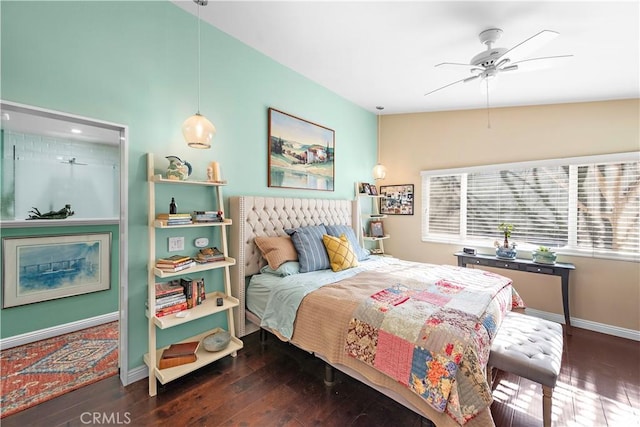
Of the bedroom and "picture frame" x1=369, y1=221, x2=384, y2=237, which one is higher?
the bedroom

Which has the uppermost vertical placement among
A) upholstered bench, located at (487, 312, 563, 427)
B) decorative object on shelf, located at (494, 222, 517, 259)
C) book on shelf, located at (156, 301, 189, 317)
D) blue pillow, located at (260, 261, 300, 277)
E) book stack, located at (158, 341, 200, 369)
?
decorative object on shelf, located at (494, 222, 517, 259)

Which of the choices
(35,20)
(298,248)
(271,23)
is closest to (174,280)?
(298,248)

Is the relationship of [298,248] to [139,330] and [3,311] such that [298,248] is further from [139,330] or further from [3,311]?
[3,311]

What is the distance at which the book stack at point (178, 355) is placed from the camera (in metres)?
2.03

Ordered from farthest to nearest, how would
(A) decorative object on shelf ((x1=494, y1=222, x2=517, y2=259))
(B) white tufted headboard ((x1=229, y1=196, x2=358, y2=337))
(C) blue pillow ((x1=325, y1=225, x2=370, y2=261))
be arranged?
(A) decorative object on shelf ((x1=494, y1=222, x2=517, y2=259)) → (C) blue pillow ((x1=325, y1=225, x2=370, y2=261)) → (B) white tufted headboard ((x1=229, y1=196, x2=358, y2=337))

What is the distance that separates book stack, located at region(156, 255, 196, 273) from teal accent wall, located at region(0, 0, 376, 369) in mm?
219

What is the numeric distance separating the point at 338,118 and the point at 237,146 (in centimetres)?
189

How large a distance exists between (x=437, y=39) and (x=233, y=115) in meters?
2.10

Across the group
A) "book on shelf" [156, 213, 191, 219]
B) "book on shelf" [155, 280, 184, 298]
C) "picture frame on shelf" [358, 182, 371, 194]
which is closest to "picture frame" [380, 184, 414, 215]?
"picture frame on shelf" [358, 182, 371, 194]

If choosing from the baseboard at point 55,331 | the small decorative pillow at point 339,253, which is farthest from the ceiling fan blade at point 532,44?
the baseboard at point 55,331

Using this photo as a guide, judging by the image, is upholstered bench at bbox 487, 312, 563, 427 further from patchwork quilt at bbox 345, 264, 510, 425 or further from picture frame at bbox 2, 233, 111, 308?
picture frame at bbox 2, 233, 111, 308

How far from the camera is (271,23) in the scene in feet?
8.01

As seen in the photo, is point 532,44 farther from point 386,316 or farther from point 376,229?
point 376,229

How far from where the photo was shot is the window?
298 cm
